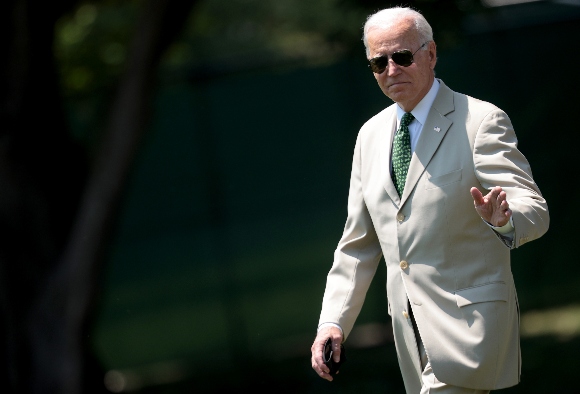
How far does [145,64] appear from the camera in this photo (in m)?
7.04

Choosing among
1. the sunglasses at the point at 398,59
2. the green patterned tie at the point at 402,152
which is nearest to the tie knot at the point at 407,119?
the green patterned tie at the point at 402,152

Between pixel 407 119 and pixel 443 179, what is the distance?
319 mm

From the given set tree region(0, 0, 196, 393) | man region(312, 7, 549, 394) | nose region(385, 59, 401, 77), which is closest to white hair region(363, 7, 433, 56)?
man region(312, 7, 549, 394)

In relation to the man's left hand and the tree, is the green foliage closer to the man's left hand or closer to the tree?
the tree

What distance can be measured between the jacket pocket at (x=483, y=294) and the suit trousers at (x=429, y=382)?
0.25 metres

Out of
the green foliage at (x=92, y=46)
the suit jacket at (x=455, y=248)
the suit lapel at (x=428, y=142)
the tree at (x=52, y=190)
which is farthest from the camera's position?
the green foliage at (x=92, y=46)

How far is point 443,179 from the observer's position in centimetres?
345

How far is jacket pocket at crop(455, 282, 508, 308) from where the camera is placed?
3.40m

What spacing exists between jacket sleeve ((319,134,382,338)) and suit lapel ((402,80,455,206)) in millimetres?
344

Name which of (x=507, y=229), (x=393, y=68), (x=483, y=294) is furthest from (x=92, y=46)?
(x=507, y=229)

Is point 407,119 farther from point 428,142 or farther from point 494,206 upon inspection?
point 494,206

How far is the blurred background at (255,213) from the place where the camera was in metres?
7.58

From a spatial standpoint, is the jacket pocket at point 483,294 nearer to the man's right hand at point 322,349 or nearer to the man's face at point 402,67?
the man's right hand at point 322,349

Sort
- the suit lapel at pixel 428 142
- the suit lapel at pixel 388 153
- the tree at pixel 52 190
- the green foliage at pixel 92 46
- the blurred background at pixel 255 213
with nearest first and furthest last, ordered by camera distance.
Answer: the suit lapel at pixel 428 142, the suit lapel at pixel 388 153, the tree at pixel 52 190, the blurred background at pixel 255 213, the green foliage at pixel 92 46
